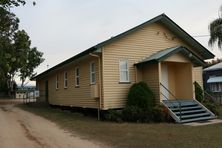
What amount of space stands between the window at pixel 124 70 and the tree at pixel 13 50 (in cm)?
661

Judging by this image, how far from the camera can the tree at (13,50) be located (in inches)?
625

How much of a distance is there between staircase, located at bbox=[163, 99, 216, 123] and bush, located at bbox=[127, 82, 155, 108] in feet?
2.90

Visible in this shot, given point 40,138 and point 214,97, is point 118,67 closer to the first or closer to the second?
point 40,138

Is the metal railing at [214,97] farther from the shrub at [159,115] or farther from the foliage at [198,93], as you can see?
the shrub at [159,115]

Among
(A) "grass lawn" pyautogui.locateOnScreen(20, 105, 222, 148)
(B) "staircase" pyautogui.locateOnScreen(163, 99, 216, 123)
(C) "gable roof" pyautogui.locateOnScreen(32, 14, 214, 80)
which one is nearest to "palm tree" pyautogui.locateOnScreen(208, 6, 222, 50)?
(C) "gable roof" pyautogui.locateOnScreen(32, 14, 214, 80)

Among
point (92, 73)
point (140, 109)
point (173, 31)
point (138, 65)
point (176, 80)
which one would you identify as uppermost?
point (173, 31)

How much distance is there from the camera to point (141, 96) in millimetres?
16312

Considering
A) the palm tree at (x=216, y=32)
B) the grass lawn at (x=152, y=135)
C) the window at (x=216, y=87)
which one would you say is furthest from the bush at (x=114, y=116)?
the window at (x=216, y=87)

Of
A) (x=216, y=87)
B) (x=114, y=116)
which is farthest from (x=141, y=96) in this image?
(x=216, y=87)

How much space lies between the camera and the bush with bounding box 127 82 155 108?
53.0 feet

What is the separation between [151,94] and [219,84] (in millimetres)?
22267

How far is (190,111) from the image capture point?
54.5 ft

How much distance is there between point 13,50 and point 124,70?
1639 centimetres

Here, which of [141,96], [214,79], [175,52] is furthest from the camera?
[214,79]
